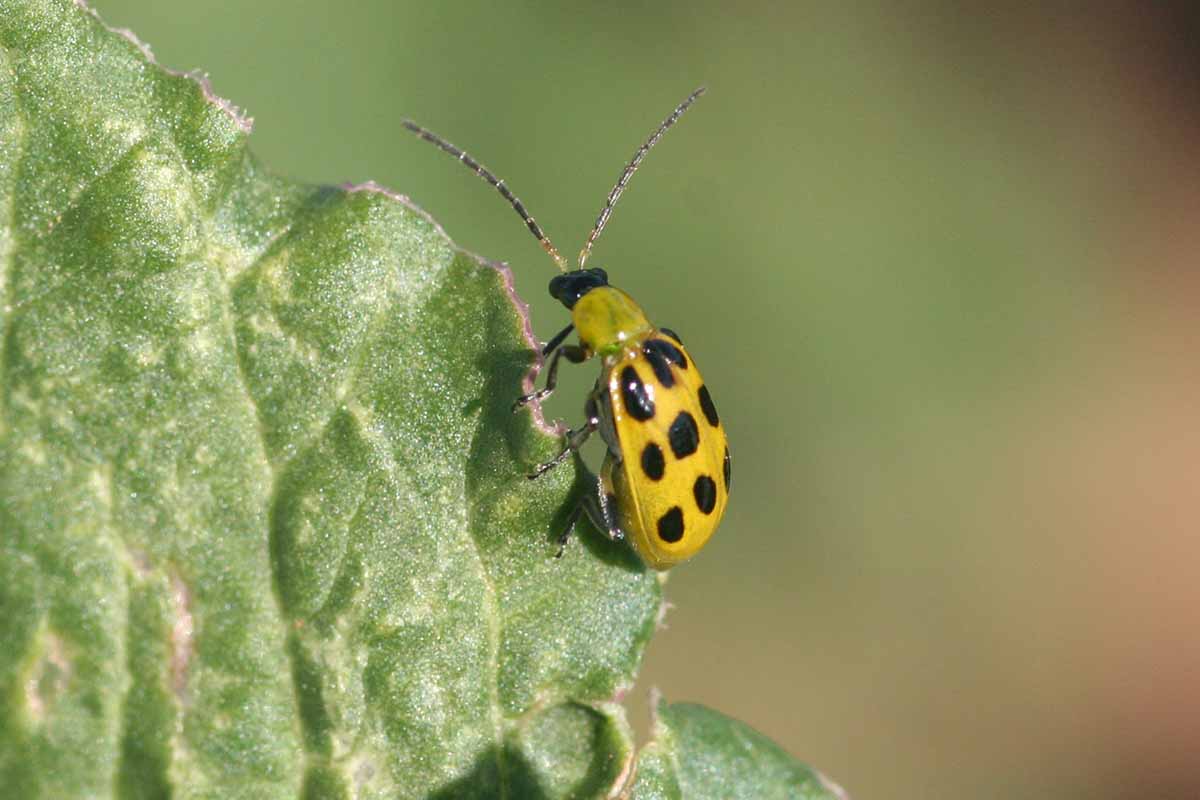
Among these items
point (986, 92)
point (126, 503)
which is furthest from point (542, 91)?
point (126, 503)

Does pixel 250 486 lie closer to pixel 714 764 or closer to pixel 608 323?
pixel 714 764

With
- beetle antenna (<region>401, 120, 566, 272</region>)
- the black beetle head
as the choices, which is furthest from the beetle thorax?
beetle antenna (<region>401, 120, 566, 272</region>)

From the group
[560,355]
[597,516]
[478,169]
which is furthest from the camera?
[478,169]

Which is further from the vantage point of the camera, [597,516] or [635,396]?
[635,396]

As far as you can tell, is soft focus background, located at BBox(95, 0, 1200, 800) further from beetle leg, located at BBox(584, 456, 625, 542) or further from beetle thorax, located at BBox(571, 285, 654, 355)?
beetle leg, located at BBox(584, 456, 625, 542)

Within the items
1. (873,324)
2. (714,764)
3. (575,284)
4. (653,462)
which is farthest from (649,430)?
(873,324)

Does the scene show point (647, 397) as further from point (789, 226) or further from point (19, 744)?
point (789, 226)
